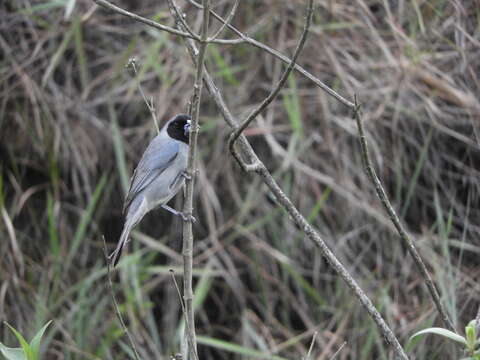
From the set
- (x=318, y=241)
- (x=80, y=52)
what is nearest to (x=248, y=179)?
(x=80, y=52)

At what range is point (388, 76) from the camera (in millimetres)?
4781

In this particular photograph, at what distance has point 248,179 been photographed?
4.74 m

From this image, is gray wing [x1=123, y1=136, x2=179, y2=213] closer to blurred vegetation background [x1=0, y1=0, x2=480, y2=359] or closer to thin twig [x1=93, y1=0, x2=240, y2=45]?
blurred vegetation background [x1=0, y1=0, x2=480, y2=359]

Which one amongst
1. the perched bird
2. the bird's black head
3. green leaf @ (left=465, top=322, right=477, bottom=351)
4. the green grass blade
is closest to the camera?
green leaf @ (left=465, top=322, right=477, bottom=351)

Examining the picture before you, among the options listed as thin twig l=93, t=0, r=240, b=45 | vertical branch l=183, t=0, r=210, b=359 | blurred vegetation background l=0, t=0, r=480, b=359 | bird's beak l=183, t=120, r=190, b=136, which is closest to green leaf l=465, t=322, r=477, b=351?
vertical branch l=183, t=0, r=210, b=359

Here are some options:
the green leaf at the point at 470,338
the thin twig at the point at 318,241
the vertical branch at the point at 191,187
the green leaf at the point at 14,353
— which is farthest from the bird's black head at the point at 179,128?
the green leaf at the point at 470,338

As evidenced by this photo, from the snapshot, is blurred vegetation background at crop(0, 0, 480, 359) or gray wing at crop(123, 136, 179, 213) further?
blurred vegetation background at crop(0, 0, 480, 359)

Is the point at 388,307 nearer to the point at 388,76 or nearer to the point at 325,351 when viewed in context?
the point at 325,351

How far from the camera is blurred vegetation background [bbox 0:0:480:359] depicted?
4379 millimetres

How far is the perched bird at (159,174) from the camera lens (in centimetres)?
363

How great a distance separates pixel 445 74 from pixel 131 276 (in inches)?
95.3

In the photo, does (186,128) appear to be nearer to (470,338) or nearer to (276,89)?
(276,89)

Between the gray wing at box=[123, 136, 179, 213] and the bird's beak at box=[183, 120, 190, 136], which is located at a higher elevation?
the bird's beak at box=[183, 120, 190, 136]

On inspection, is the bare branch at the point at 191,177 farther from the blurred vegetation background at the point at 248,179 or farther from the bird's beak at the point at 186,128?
the blurred vegetation background at the point at 248,179
